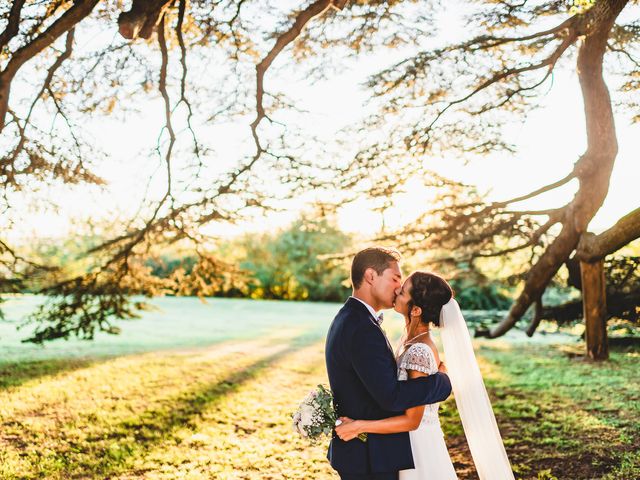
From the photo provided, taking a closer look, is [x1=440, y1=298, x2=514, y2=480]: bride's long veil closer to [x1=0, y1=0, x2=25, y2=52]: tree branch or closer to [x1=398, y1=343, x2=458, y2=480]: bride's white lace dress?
[x1=398, y1=343, x2=458, y2=480]: bride's white lace dress

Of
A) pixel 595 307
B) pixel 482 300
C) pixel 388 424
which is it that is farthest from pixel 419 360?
pixel 482 300

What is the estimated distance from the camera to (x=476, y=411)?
3.56 metres

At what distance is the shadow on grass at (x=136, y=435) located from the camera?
579 centimetres

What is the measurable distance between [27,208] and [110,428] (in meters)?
3.68

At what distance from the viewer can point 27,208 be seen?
28.2ft

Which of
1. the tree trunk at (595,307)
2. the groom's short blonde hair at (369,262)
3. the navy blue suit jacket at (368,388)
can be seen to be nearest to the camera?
the navy blue suit jacket at (368,388)

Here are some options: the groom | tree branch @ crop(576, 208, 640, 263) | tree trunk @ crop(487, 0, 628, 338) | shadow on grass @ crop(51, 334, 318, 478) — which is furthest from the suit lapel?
tree trunk @ crop(487, 0, 628, 338)

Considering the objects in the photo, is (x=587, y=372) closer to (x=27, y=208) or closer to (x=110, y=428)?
(x=110, y=428)

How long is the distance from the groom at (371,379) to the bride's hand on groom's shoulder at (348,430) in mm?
44

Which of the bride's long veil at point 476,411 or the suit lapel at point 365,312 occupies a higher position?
the suit lapel at point 365,312

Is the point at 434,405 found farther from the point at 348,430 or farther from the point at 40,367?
the point at 40,367

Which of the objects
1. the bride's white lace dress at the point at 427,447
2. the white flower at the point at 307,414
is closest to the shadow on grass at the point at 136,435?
the white flower at the point at 307,414

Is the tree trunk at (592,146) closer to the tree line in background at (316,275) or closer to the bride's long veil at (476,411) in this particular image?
the tree line in background at (316,275)

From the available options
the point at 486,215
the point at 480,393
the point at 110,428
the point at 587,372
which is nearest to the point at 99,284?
the point at 110,428
